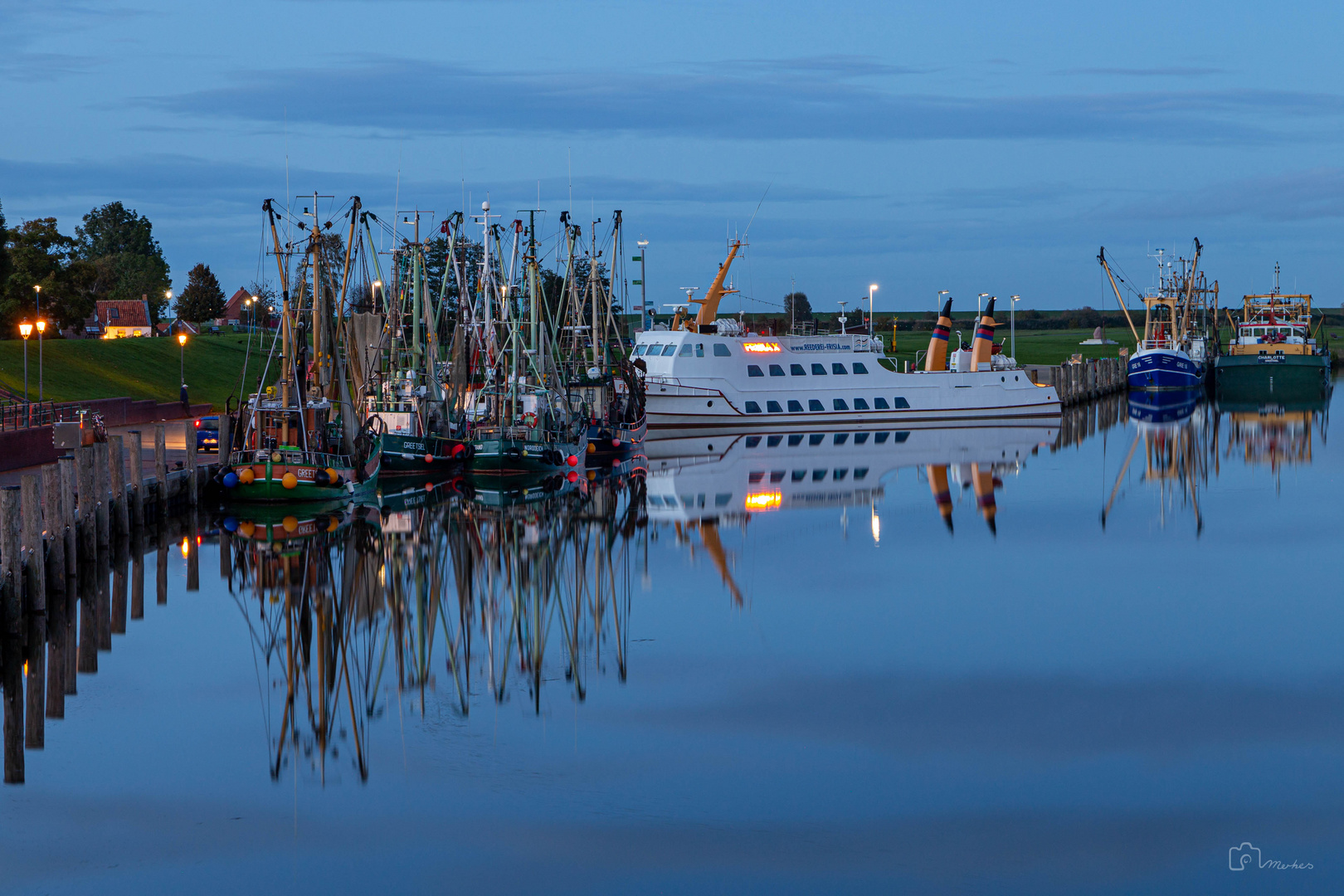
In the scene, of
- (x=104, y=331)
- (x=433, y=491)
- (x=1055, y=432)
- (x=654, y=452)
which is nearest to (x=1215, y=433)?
(x=1055, y=432)

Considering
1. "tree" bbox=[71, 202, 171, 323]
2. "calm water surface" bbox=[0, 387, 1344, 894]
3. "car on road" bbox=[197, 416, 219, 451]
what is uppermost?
"tree" bbox=[71, 202, 171, 323]

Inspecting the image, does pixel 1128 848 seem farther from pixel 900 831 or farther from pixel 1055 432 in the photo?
pixel 1055 432

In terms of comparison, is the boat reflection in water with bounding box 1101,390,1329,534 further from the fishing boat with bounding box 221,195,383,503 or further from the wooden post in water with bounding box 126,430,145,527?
the wooden post in water with bounding box 126,430,145,527

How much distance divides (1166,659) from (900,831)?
35.3 feet

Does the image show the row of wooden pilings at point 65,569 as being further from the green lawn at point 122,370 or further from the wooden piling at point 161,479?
the green lawn at point 122,370

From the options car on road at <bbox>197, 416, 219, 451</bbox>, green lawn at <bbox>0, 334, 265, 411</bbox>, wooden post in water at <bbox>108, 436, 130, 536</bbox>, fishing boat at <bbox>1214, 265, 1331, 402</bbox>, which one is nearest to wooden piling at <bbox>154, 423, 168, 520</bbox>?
wooden post in water at <bbox>108, 436, 130, 536</bbox>

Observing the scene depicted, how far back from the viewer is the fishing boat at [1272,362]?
119 m

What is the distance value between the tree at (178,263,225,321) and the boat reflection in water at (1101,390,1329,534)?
281 ft

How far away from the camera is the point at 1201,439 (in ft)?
243

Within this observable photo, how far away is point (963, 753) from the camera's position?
1939 cm


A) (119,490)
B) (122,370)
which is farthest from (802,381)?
(119,490)

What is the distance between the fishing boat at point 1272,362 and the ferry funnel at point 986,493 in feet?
211

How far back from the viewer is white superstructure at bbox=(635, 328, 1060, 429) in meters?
74.9

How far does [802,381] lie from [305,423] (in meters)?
39.9
